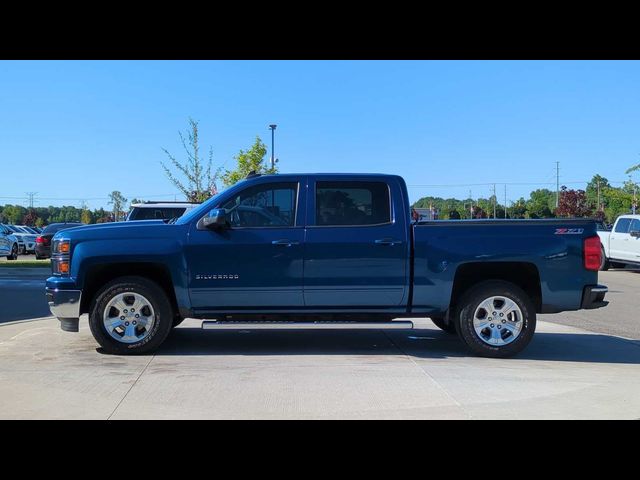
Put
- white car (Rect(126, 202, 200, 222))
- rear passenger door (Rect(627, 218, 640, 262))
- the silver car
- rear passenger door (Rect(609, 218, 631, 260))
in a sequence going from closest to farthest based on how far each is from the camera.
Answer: white car (Rect(126, 202, 200, 222)), rear passenger door (Rect(627, 218, 640, 262)), rear passenger door (Rect(609, 218, 631, 260)), the silver car

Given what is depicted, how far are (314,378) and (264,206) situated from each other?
2145 mm

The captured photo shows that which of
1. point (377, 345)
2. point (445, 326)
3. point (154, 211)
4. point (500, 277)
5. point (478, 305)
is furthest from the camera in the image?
point (154, 211)

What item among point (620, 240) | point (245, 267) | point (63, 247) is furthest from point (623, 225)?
point (63, 247)

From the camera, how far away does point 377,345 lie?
798 centimetres

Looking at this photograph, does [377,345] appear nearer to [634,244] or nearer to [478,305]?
[478,305]

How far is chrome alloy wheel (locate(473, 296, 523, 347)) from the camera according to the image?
23.2 feet

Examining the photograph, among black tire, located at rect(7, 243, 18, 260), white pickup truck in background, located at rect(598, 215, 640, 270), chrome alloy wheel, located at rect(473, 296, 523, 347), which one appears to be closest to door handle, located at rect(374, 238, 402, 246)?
chrome alloy wheel, located at rect(473, 296, 523, 347)

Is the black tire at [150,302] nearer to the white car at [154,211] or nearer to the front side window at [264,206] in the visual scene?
the front side window at [264,206]

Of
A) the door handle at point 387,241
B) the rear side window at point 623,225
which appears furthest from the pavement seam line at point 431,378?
the rear side window at point 623,225

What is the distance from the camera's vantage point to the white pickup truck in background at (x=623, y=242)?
20.9 meters

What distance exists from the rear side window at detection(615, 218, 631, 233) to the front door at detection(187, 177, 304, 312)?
59.1ft

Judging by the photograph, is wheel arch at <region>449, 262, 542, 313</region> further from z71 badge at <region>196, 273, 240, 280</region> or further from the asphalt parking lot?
z71 badge at <region>196, 273, 240, 280</region>
